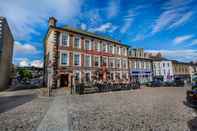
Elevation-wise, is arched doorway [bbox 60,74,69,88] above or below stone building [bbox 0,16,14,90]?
below

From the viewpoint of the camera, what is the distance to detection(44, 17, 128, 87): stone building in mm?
19016

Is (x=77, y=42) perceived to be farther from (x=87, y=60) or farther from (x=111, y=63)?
(x=111, y=63)

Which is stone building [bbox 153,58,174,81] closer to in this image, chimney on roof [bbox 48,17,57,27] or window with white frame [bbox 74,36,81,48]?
window with white frame [bbox 74,36,81,48]

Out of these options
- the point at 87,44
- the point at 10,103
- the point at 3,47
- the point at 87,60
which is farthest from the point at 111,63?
the point at 10,103

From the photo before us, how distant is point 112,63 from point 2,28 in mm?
19378

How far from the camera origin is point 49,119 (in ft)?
17.3

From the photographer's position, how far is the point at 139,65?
33.6 metres

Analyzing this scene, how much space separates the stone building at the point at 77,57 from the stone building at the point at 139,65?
5612 millimetres

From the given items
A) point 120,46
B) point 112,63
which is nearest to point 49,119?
point 112,63

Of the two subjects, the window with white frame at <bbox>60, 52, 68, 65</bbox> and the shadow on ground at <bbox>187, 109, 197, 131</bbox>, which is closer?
the shadow on ground at <bbox>187, 109, 197, 131</bbox>

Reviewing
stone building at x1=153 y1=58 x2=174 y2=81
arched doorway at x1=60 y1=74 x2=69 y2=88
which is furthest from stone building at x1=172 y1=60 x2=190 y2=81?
arched doorway at x1=60 y1=74 x2=69 y2=88

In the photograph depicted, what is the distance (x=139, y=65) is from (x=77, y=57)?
19.5 metres

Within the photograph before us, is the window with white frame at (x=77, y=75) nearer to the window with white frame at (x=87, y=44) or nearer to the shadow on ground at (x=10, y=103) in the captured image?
the window with white frame at (x=87, y=44)

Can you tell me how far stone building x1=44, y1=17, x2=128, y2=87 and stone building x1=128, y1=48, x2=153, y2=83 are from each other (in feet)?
18.4
